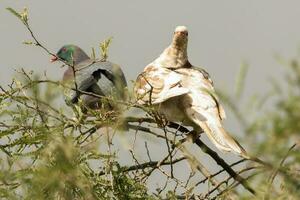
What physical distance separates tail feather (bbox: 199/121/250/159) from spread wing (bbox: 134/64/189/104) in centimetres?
24

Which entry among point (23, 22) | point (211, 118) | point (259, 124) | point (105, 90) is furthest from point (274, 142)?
point (105, 90)

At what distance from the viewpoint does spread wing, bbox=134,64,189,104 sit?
4164 mm

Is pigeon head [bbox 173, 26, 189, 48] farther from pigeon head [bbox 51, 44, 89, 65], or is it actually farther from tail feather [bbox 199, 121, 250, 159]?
pigeon head [bbox 51, 44, 89, 65]

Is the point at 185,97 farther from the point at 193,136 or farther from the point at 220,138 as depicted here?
the point at 220,138

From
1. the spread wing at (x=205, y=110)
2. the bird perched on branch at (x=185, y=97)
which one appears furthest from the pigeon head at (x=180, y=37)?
the spread wing at (x=205, y=110)

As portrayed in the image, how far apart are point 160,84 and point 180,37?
27.3 inches

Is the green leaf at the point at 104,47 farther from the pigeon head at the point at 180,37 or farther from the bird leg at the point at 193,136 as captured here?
the pigeon head at the point at 180,37

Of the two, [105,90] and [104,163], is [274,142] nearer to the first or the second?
[104,163]

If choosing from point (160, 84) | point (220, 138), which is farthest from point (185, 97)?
point (220, 138)

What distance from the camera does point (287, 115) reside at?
181 centimetres

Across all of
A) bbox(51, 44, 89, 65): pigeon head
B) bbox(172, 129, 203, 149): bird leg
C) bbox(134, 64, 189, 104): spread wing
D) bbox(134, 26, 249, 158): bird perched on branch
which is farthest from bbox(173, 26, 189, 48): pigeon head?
bbox(51, 44, 89, 65): pigeon head

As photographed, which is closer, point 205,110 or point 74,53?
point 205,110

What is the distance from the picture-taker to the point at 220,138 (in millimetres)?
3832

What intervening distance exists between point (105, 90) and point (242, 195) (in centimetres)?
398
